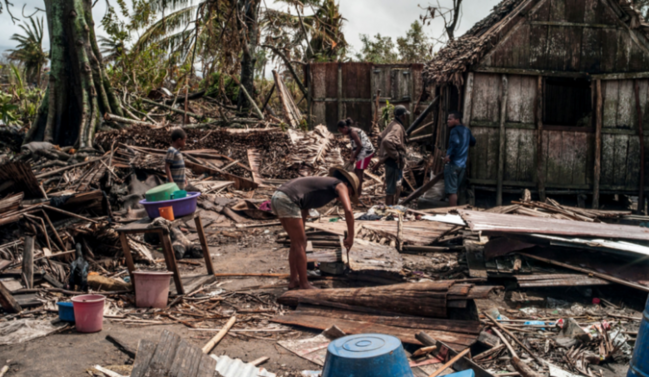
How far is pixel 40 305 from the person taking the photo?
15.8 feet

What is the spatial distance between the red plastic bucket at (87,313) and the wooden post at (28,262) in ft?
4.34

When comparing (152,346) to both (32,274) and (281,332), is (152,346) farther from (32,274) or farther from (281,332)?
(32,274)

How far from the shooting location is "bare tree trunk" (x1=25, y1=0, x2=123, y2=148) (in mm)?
12398

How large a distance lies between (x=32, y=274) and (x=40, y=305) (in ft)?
2.08

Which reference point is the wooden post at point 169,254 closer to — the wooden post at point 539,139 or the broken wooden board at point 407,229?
the broken wooden board at point 407,229

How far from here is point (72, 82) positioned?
12914 millimetres

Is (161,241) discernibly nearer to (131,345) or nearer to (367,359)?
(131,345)

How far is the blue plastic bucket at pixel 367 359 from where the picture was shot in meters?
2.61

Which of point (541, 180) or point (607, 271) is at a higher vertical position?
point (541, 180)

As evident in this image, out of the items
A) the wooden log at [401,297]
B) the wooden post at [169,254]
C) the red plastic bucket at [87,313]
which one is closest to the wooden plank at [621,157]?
the wooden log at [401,297]

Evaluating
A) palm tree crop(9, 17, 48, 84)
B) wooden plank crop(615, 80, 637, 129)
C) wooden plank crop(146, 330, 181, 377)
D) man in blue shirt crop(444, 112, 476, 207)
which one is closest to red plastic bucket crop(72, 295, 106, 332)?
wooden plank crop(146, 330, 181, 377)

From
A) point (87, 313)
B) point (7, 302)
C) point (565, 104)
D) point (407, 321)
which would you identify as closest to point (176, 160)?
point (7, 302)

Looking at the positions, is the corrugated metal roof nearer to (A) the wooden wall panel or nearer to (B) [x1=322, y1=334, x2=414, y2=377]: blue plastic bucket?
(B) [x1=322, y1=334, x2=414, y2=377]: blue plastic bucket

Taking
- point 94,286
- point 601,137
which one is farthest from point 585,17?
point 94,286
